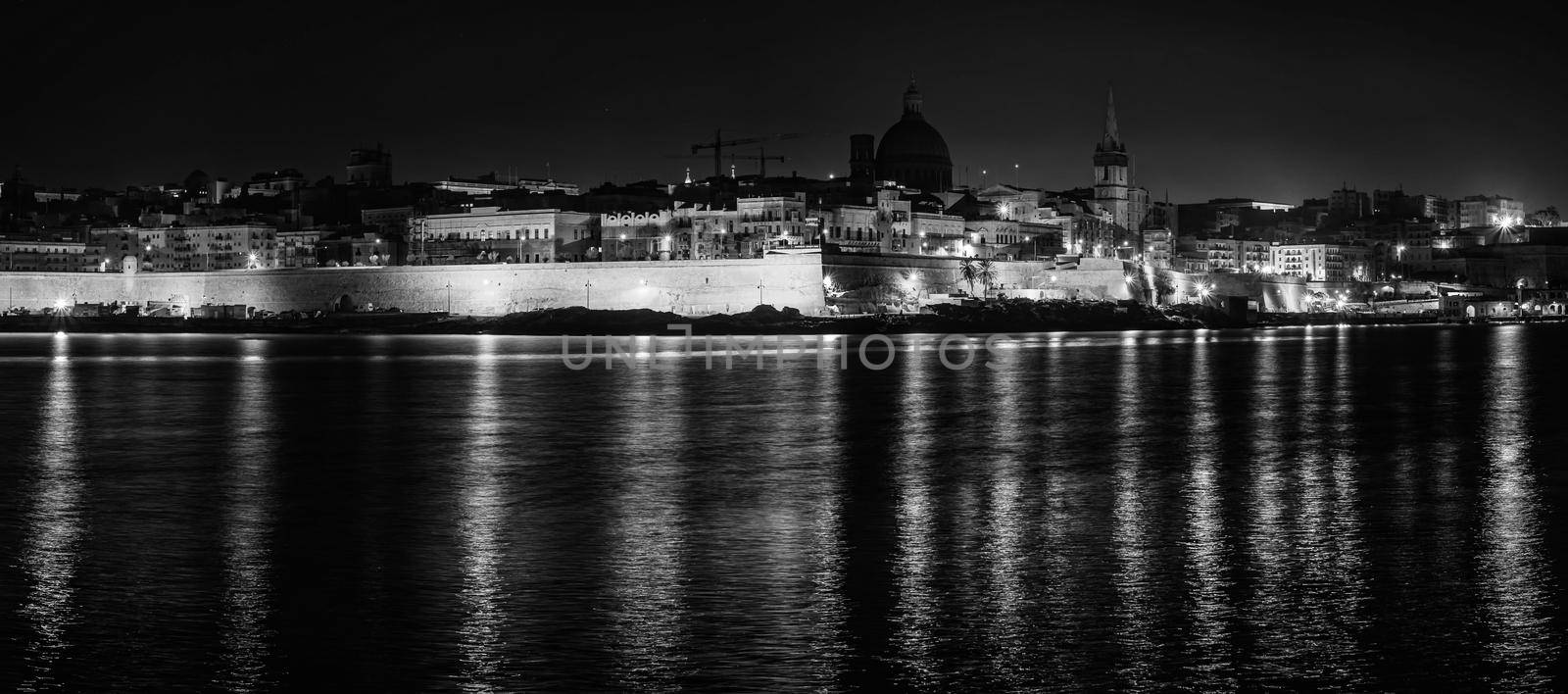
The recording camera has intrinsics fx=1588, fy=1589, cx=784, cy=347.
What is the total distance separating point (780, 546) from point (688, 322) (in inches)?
1846

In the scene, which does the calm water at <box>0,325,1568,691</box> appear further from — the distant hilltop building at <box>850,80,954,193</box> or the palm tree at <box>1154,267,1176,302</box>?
the distant hilltop building at <box>850,80,954,193</box>

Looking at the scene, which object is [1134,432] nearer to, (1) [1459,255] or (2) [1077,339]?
(2) [1077,339]

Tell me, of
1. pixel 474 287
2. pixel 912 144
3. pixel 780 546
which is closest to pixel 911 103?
pixel 912 144

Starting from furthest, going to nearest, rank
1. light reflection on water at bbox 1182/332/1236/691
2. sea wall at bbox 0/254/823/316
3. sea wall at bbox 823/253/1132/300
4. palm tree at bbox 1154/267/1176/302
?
palm tree at bbox 1154/267/1176/302 → sea wall at bbox 823/253/1132/300 → sea wall at bbox 0/254/823/316 → light reflection on water at bbox 1182/332/1236/691

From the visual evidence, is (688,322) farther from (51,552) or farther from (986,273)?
(51,552)

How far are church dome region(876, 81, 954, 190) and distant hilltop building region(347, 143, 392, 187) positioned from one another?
29.7m

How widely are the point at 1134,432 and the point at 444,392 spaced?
39.5 ft

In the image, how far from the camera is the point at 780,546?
1020 centimetres

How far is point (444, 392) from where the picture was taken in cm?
2619

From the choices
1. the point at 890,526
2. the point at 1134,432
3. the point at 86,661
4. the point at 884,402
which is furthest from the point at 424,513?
the point at 884,402

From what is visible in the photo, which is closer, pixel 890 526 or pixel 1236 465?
pixel 890 526

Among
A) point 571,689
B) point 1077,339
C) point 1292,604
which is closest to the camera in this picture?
point 571,689

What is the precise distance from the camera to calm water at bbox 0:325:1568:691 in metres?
7.15

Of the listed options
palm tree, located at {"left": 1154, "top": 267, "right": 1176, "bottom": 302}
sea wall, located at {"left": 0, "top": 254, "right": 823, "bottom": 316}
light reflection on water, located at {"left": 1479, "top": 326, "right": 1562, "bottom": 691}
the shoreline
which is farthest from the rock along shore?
light reflection on water, located at {"left": 1479, "top": 326, "right": 1562, "bottom": 691}
